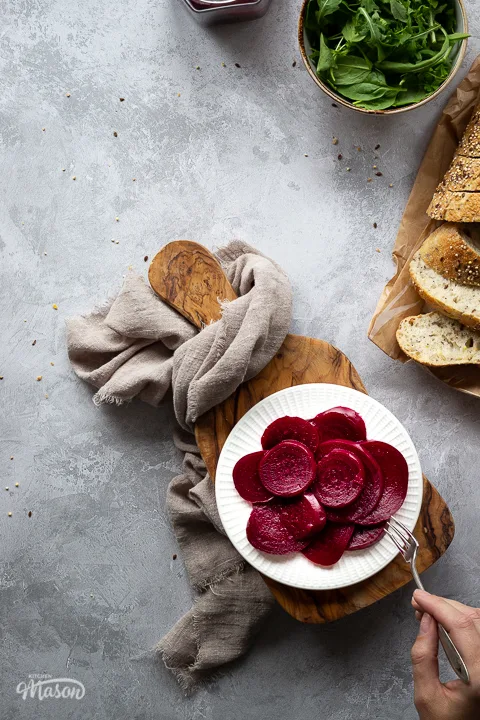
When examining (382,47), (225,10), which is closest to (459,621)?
(382,47)

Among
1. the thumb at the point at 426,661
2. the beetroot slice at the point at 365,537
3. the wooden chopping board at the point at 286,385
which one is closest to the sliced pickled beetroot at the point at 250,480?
the wooden chopping board at the point at 286,385

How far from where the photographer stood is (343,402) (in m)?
2.58

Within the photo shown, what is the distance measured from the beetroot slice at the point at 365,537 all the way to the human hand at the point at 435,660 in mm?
266

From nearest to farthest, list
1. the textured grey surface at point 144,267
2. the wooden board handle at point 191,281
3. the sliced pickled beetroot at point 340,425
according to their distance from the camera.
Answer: the sliced pickled beetroot at point 340,425
the wooden board handle at point 191,281
the textured grey surface at point 144,267

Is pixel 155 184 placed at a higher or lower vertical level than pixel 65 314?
higher

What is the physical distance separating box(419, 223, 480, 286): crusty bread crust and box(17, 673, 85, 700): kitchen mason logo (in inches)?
99.9

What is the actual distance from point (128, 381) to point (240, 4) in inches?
67.8

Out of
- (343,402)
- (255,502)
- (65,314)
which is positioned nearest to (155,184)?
(65,314)

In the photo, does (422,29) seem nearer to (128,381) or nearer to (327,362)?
(327,362)

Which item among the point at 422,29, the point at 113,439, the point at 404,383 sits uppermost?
the point at 422,29

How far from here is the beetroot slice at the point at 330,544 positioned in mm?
2439

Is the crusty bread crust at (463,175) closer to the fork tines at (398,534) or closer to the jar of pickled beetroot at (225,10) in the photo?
the jar of pickled beetroot at (225,10)

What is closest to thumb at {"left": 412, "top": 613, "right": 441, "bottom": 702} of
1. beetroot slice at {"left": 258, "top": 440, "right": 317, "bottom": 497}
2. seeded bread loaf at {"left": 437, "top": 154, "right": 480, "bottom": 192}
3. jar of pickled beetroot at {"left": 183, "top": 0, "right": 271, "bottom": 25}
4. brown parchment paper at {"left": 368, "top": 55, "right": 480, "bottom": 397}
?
beetroot slice at {"left": 258, "top": 440, "right": 317, "bottom": 497}

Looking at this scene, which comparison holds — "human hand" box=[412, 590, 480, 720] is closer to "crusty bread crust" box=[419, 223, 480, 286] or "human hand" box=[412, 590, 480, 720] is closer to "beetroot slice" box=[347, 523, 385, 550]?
"beetroot slice" box=[347, 523, 385, 550]
